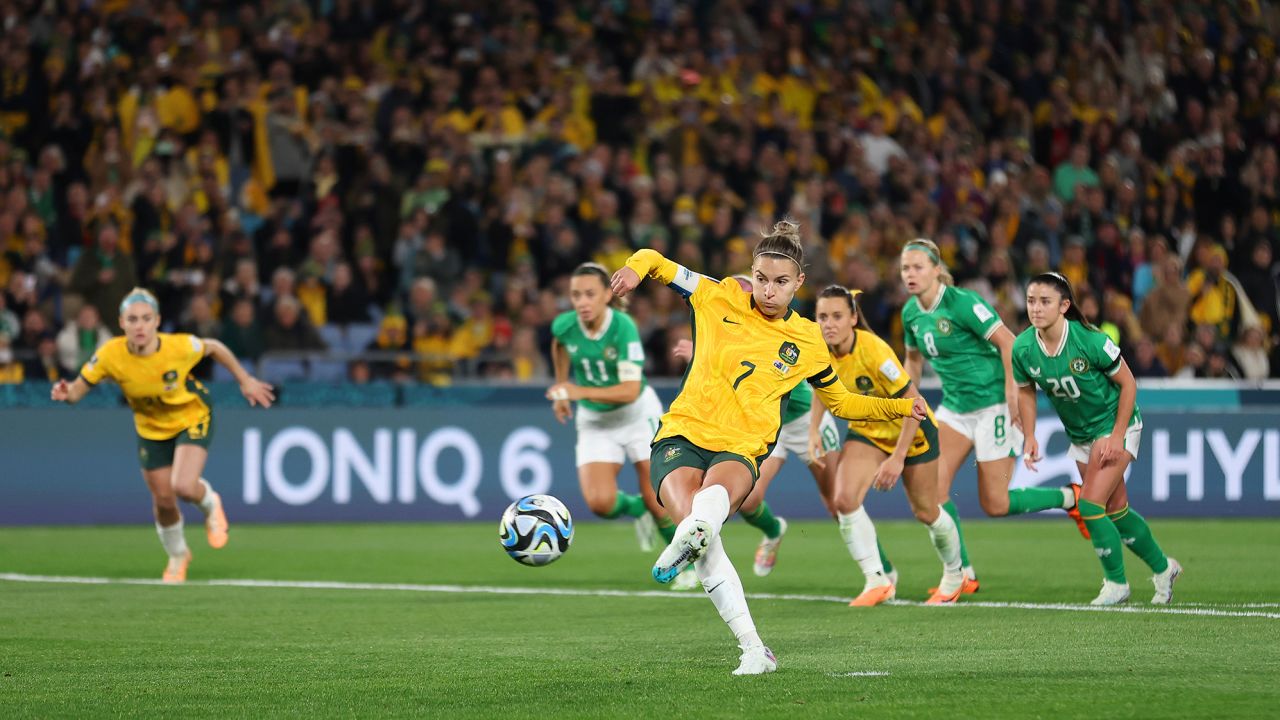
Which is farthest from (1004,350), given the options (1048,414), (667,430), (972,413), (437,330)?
(437,330)

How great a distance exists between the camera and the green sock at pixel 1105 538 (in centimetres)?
1061

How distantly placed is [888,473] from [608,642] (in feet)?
7.57

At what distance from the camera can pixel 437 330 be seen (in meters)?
19.0

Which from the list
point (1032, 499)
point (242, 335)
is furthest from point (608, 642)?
point (242, 335)

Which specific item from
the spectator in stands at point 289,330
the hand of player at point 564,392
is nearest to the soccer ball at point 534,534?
the hand of player at point 564,392

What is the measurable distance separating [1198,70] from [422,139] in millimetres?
11576

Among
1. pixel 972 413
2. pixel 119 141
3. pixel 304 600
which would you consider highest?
pixel 119 141

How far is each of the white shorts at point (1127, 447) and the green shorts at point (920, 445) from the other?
2.94 ft

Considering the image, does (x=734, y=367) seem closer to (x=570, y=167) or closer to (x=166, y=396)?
(x=166, y=396)

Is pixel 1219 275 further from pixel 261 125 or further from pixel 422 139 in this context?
pixel 261 125

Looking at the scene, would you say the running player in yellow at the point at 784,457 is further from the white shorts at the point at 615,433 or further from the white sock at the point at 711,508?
the white sock at the point at 711,508

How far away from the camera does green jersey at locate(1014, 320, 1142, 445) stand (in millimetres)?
10633

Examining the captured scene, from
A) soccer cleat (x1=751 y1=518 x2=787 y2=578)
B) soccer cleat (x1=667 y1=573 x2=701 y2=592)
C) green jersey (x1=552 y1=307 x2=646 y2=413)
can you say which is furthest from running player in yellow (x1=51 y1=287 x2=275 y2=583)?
soccer cleat (x1=751 y1=518 x2=787 y2=578)

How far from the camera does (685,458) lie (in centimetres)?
811
